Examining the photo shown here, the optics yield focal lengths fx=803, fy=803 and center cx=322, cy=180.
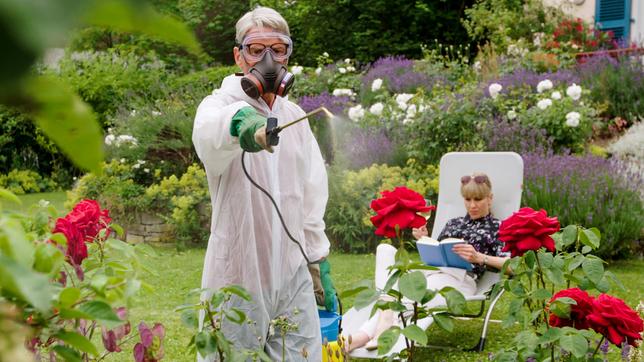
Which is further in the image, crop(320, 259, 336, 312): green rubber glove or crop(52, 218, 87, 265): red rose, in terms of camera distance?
crop(320, 259, 336, 312): green rubber glove

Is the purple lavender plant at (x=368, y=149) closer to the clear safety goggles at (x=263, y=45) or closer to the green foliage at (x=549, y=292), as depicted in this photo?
the clear safety goggles at (x=263, y=45)

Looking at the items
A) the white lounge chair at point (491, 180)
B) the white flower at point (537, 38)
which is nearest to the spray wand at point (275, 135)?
the white lounge chair at point (491, 180)

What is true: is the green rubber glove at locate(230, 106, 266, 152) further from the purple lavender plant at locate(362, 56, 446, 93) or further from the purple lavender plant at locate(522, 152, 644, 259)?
the purple lavender plant at locate(362, 56, 446, 93)

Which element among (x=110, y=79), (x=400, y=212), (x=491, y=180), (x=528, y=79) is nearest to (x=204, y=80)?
(x=110, y=79)

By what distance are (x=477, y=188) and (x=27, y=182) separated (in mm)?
9225

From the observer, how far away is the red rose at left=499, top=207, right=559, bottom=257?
2066 millimetres

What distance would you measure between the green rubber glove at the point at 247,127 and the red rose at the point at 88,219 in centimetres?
40

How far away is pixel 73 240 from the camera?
1.77 m

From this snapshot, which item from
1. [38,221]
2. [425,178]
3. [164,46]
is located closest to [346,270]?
[425,178]

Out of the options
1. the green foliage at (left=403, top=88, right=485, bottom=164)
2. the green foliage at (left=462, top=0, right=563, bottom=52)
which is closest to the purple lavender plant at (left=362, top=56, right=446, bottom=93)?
the green foliage at (left=462, top=0, right=563, bottom=52)

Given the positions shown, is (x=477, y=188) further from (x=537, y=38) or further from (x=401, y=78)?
(x=537, y=38)

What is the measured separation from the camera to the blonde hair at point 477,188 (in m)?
5.00

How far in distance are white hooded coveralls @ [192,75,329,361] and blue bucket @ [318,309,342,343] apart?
0.29 m

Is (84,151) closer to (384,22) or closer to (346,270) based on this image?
(346,270)
